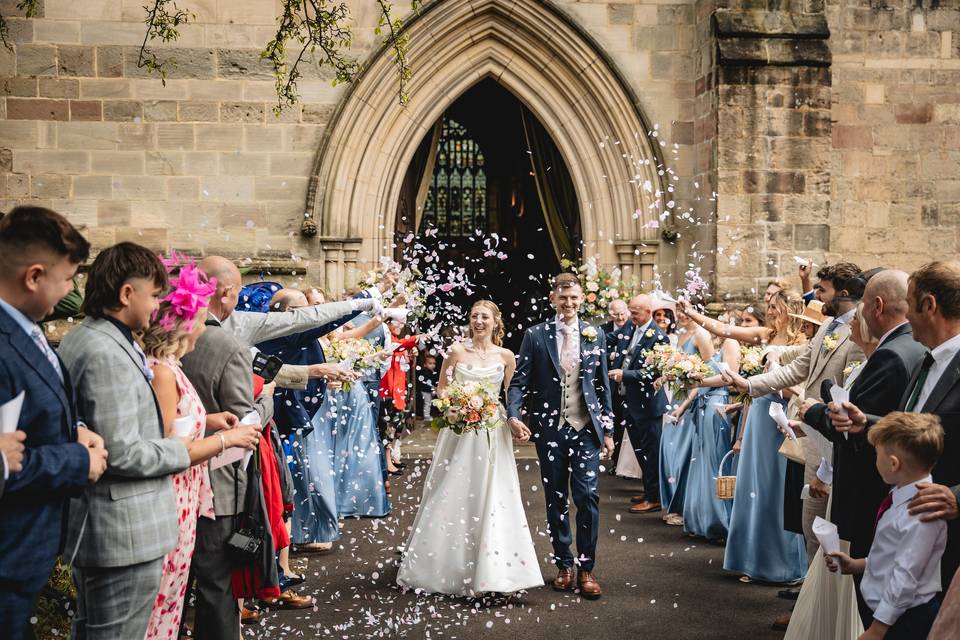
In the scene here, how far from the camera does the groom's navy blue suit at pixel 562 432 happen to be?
619cm

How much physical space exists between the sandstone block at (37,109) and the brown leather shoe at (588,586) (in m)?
8.11

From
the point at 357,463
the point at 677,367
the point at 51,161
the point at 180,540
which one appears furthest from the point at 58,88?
the point at 180,540

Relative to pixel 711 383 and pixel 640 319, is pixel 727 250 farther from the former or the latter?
pixel 711 383

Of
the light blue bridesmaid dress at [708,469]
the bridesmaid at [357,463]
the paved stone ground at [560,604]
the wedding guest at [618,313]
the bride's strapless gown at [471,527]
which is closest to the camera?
the paved stone ground at [560,604]

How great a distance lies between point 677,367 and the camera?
7227mm

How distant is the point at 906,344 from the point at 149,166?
9.09 meters

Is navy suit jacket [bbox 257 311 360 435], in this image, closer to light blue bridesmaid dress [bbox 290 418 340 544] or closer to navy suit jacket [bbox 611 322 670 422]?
light blue bridesmaid dress [bbox 290 418 340 544]

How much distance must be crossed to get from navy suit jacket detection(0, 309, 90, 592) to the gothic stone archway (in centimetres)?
843

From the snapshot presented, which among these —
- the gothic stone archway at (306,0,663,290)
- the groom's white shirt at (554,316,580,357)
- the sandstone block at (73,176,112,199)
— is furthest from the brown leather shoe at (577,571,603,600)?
the sandstone block at (73,176,112,199)

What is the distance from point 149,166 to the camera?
10.8 m

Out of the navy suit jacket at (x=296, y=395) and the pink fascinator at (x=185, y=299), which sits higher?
the pink fascinator at (x=185, y=299)

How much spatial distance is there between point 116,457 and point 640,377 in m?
6.33

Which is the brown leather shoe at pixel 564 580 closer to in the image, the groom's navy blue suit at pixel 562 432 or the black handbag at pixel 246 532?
the groom's navy blue suit at pixel 562 432

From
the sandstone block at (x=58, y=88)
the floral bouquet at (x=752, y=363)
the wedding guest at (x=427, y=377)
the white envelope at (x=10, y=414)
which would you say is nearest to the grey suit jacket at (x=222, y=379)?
the white envelope at (x=10, y=414)
